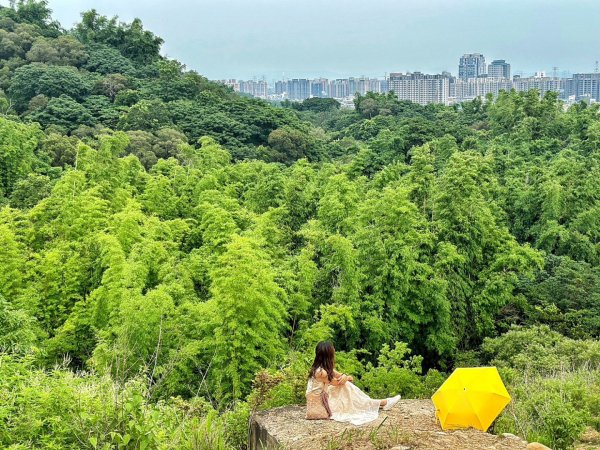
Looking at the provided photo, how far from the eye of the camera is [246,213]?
16188 millimetres

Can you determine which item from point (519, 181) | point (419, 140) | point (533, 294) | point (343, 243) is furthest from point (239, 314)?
point (419, 140)

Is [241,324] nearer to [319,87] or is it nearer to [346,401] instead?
[346,401]

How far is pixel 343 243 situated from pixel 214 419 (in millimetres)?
6385

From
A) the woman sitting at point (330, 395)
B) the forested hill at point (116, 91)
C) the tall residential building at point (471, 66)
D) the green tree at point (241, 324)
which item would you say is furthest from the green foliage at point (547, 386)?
the tall residential building at point (471, 66)

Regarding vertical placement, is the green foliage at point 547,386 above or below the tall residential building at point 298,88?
below

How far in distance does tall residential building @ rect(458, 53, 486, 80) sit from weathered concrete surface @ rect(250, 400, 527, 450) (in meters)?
135

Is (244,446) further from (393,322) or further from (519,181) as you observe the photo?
(519,181)

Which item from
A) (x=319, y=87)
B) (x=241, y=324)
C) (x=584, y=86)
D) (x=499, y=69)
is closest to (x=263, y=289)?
(x=241, y=324)

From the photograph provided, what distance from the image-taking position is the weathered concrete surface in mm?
5832

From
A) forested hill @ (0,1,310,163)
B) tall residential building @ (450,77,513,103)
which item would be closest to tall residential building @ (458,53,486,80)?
tall residential building @ (450,77,513,103)

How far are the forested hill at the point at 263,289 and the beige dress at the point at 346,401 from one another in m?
0.74

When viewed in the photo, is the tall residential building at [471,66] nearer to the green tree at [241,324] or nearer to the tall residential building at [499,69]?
the tall residential building at [499,69]

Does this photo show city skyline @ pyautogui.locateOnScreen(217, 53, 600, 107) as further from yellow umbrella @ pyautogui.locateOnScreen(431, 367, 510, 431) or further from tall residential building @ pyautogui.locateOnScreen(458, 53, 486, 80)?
yellow umbrella @ pyautogui.locateOnScreen(431, 367, 510, 431)

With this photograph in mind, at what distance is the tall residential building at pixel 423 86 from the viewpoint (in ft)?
366
